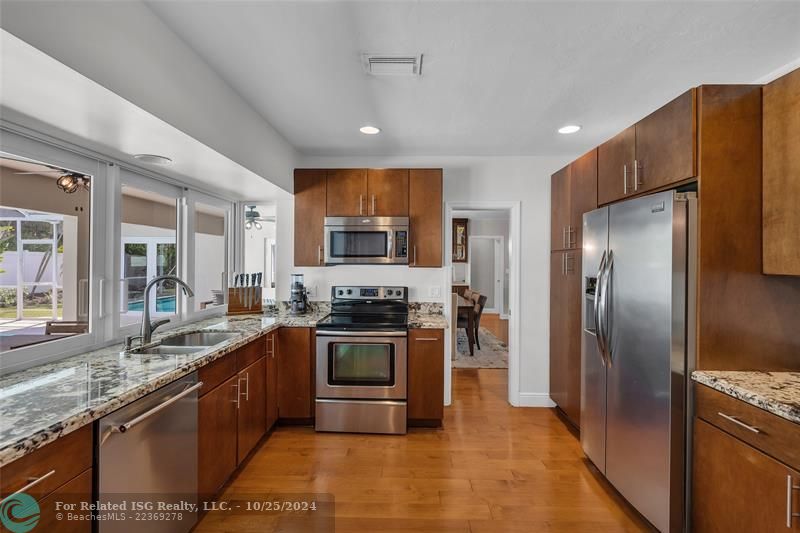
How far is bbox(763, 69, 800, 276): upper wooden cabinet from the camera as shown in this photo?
1.50 m

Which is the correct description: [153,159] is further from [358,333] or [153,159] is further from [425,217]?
[425,217]

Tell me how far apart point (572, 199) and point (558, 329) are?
3.75 ft

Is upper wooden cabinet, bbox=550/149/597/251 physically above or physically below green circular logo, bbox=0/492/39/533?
above

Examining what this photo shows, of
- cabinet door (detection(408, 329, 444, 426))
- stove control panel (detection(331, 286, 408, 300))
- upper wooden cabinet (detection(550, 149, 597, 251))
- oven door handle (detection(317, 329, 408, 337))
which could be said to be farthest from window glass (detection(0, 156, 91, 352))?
upper wooden cabinet (detection(550, 149, 597, 251))

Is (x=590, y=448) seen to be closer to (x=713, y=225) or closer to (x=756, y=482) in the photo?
(x=756, y=482)

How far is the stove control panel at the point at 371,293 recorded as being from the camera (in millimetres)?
3484

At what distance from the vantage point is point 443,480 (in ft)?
7.47

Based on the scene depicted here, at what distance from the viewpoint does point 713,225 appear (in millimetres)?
1635

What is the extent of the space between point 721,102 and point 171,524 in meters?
3.14

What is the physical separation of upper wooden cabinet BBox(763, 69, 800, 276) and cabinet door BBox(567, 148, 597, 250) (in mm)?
973

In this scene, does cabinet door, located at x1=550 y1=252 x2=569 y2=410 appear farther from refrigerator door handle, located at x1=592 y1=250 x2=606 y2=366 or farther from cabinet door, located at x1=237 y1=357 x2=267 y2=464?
cabinet door, located at x1=237 y1=357 x2=267 y2=464

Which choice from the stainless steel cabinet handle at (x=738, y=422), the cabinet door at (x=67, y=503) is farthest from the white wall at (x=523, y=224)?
the cabinet door at (x=67, y=503)

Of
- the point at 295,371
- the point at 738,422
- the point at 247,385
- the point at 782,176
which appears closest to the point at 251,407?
the point at 247,385

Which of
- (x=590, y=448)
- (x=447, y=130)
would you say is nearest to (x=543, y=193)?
(x=447, y=130)
